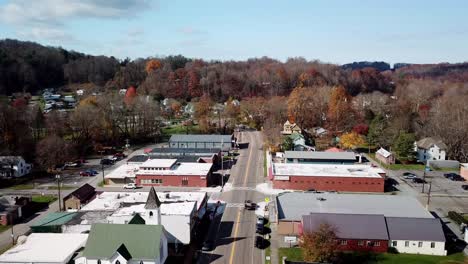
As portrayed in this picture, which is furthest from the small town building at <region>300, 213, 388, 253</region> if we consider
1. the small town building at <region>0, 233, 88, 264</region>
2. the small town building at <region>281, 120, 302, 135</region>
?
the small town building at <region>281, 120, 302, 135</region>

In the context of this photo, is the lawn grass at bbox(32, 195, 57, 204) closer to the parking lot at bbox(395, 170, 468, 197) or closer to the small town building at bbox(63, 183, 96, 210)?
the small town building at bbox(63, 183, 96, 210)

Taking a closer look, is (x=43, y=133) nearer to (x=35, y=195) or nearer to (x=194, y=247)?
(x=35, y=195)

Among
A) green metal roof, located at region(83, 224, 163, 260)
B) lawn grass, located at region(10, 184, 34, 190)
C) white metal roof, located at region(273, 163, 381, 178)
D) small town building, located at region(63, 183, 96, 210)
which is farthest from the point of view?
lawn grass, located at region(10, 184, 34, 190)

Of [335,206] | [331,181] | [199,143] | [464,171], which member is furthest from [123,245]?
[464,171]

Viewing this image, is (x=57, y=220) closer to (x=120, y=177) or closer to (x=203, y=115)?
(x=120, y=177)

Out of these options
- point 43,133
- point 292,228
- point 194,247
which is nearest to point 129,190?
point 194,247
